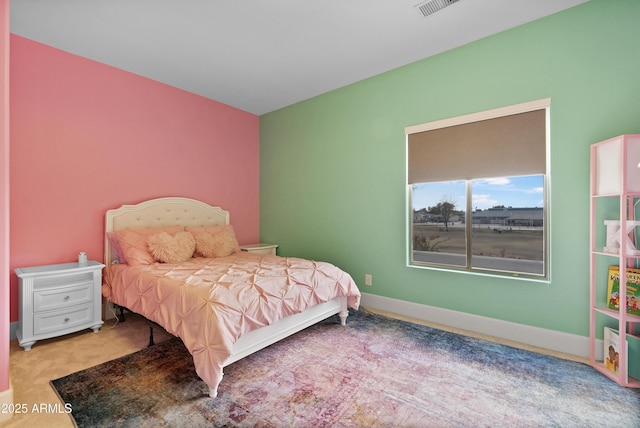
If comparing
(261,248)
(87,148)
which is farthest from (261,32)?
(261,248)

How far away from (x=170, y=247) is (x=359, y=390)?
2.38 meters

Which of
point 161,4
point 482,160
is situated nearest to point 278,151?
point 161,4

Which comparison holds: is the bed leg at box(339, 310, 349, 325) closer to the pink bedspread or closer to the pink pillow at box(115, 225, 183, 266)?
the pink bedspread

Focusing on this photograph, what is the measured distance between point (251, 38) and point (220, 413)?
301 centimetres

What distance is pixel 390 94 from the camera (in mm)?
3404

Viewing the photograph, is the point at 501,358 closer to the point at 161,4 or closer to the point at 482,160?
the point at 482,160

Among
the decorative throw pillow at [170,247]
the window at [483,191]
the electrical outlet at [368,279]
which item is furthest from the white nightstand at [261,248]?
the window at [483,191]

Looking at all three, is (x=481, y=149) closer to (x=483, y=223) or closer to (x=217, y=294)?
(x=483, y=223)

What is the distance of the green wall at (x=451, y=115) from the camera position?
7.50 feet

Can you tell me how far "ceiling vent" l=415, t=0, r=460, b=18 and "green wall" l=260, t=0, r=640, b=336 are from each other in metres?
0.70

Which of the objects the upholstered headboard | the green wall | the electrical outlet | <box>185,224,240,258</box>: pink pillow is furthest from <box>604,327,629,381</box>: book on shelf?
the upholstered headboard

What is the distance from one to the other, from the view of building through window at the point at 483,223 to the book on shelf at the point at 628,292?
0.45 metres

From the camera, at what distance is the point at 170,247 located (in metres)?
3.16

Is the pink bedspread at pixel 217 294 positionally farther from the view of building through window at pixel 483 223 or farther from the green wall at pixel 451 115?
the view of building through window at pixel 483 223
